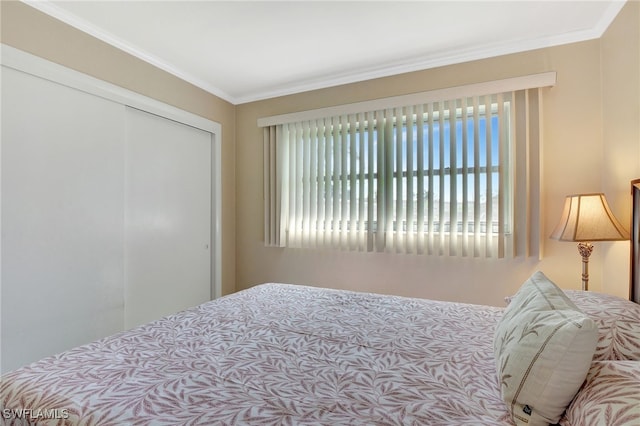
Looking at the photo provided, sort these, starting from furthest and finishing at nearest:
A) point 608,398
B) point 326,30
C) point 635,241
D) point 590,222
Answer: point 326,30 < point 590,222 < point 635,241 < point 608,398

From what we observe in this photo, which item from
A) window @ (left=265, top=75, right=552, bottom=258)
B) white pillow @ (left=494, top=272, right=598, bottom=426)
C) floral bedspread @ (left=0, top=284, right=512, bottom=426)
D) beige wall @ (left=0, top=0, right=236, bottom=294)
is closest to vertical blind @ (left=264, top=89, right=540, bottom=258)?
window @ (left=265, top=75, right=552, bottom=258)

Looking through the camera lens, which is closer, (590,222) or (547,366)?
(547,366)

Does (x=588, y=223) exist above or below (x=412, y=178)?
below

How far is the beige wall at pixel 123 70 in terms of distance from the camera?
196cm

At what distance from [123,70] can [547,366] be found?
3.17 m

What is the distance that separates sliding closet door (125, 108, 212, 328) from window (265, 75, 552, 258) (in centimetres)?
73

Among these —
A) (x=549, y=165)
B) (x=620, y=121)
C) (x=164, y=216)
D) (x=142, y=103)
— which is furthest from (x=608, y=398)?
(x=142, y=103)

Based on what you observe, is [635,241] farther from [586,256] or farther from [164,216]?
[164,216]

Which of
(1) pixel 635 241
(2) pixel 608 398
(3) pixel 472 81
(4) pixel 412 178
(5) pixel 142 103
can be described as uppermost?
(3) pixel 472 81

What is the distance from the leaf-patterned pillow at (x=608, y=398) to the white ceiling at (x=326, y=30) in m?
2.12

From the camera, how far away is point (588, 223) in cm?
189

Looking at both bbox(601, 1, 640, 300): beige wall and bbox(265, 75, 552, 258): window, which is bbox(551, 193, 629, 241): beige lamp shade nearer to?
bbox(601, 1, 640, 300): beige wall

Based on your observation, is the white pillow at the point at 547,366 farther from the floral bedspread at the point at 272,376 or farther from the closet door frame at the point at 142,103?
the closet door frame at the point at 142,103

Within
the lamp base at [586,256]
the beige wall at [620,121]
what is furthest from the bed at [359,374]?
the beige wall at [620,121]
